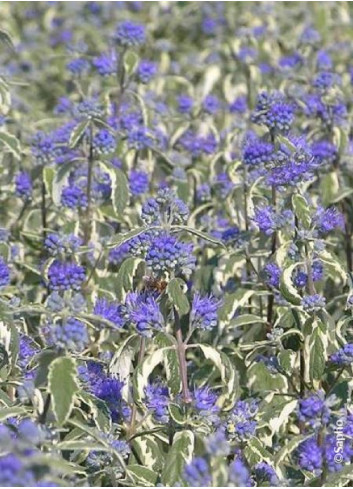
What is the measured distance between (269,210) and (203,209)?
1069mm

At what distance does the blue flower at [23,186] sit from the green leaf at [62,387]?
1.72 metres

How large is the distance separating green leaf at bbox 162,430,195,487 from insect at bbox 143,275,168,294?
404 mm

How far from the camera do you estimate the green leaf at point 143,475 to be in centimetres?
241

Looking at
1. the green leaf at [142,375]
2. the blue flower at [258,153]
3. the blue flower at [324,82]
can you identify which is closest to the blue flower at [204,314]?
the green leaf at [142,375]

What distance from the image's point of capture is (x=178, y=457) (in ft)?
7.45

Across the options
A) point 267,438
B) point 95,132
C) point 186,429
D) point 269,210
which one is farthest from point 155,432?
point 95,132

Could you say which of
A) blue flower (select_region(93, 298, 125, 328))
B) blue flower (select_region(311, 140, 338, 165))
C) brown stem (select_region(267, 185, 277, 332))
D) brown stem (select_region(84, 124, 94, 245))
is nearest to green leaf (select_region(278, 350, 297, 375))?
brown stem (select_region(267, 185, 277, 332))

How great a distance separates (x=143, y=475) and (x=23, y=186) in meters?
1.55

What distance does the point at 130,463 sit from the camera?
2660 mm

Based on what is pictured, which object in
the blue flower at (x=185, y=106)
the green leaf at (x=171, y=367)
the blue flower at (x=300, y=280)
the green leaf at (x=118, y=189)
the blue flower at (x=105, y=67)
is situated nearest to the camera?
the green leaf at (x=171, y=367)

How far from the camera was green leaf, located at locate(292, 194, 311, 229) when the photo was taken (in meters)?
2.66

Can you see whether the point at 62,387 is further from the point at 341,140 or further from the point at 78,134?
the point at 341,140

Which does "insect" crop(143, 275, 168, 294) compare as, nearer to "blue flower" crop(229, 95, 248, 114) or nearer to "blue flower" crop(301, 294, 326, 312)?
"blue flower" crop(301, 294, 326, 312)

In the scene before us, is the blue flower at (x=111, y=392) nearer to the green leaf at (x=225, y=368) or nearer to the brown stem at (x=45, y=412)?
the green leaf at (x=225, y=368)
